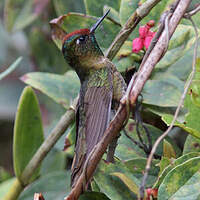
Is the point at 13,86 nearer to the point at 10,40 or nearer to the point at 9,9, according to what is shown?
the point at 10,40

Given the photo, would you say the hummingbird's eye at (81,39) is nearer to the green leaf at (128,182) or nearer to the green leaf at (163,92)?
the green leaf at (163,92)

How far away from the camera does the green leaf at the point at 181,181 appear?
1.14 metres

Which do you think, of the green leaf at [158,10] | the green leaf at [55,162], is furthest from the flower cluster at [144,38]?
the green leaf at [55,162]

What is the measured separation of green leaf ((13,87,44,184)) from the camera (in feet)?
6.08

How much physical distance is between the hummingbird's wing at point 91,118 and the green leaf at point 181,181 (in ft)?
1.03

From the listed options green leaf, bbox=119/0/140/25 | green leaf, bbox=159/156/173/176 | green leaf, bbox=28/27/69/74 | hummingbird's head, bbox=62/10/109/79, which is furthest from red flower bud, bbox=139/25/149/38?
green leaf, bbox=28/27/69/74

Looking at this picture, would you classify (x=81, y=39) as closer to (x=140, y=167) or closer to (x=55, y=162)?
(x=140, y=167)

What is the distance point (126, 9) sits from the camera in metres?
1.66

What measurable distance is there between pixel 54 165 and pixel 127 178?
1.34 metres

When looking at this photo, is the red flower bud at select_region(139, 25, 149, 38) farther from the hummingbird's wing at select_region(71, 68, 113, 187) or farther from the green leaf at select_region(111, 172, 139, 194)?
the green leaf at select_region(111, 172, 139, 194)

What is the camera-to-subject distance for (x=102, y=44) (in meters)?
1.81

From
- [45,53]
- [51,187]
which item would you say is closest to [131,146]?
[51,187]

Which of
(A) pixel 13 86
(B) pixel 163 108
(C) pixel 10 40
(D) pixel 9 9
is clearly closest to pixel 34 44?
(D) pixel 9 9

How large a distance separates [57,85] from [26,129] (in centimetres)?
22
